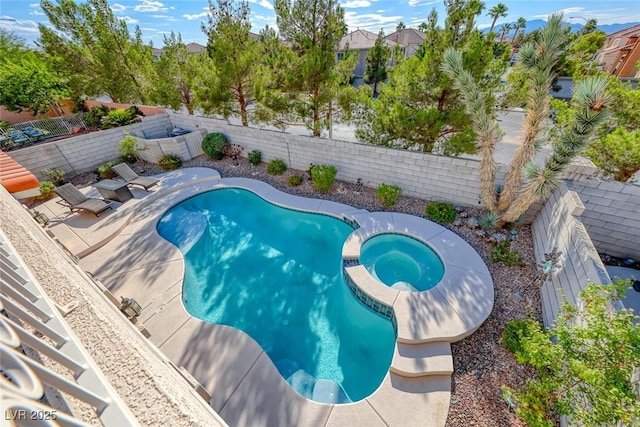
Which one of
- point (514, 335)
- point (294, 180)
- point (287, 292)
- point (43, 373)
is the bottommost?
point (287, 292)

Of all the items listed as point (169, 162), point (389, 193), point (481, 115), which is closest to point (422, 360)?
point (389, 193)

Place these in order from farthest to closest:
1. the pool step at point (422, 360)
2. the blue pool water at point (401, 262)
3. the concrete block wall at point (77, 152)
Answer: the concrete block wall at point (77, 152)
the blue pool water at point (401, 262)
the pool step at point (422, 360)

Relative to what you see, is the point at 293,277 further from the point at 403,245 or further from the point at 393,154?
the point at 393,154

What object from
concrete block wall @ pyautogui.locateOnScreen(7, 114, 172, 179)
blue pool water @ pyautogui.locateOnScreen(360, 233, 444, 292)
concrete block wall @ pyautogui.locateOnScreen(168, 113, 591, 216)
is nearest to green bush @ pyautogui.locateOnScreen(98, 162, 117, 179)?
concrete block wall @ pyautogui.locateOnScreen(7, 114, 172, 179)

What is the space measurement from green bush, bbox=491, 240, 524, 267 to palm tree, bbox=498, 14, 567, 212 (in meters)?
2.10

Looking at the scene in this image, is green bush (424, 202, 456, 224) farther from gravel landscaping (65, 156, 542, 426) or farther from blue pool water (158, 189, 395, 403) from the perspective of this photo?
blue pool water (158, 189, 395, 403)

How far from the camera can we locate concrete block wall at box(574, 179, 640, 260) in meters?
6.38

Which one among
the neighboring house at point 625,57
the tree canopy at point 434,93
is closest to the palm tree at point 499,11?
the neighboring house at point 625,57

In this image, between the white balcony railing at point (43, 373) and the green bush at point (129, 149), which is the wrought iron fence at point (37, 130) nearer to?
the green bush at point (129, 149)

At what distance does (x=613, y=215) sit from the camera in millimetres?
6715

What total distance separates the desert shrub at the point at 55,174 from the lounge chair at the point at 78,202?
9.85ft

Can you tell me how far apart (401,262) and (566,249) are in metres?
3.91

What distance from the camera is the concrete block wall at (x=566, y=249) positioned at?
467cm

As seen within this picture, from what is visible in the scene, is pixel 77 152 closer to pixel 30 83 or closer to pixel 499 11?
pixel 30 83
